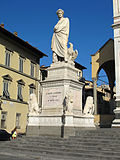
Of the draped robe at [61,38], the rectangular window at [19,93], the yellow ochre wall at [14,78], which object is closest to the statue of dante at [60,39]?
the draped robe at [61,38]

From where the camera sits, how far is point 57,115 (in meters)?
13.1

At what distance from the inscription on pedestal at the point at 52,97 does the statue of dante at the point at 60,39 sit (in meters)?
2.17

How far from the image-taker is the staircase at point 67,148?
9.28 m

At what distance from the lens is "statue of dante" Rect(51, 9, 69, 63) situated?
15.1 metres

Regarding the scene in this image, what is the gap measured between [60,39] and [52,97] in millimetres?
3885

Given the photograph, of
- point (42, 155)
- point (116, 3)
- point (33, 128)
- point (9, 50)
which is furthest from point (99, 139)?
point (9, 50)

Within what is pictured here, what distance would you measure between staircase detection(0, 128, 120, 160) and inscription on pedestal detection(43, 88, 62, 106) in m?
2.13

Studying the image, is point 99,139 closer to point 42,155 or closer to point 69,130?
point 69,130

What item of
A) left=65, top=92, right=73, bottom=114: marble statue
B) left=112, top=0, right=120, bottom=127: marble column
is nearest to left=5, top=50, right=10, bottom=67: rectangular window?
left=112, top=0, right=120, bottom=127: marble column

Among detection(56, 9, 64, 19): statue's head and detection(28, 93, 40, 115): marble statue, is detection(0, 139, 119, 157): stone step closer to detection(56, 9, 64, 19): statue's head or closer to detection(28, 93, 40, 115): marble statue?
detection(28, 93, 40, 115): marble statue

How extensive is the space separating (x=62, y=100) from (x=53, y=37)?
4.61 metres

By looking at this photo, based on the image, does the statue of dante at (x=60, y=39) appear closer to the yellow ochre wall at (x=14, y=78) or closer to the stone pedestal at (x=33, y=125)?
the stone pedestal at (x=33, y=125)

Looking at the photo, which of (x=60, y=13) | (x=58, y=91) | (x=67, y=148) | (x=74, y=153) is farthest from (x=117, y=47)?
(x=74, y=153)

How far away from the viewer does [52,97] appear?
14.0 m
